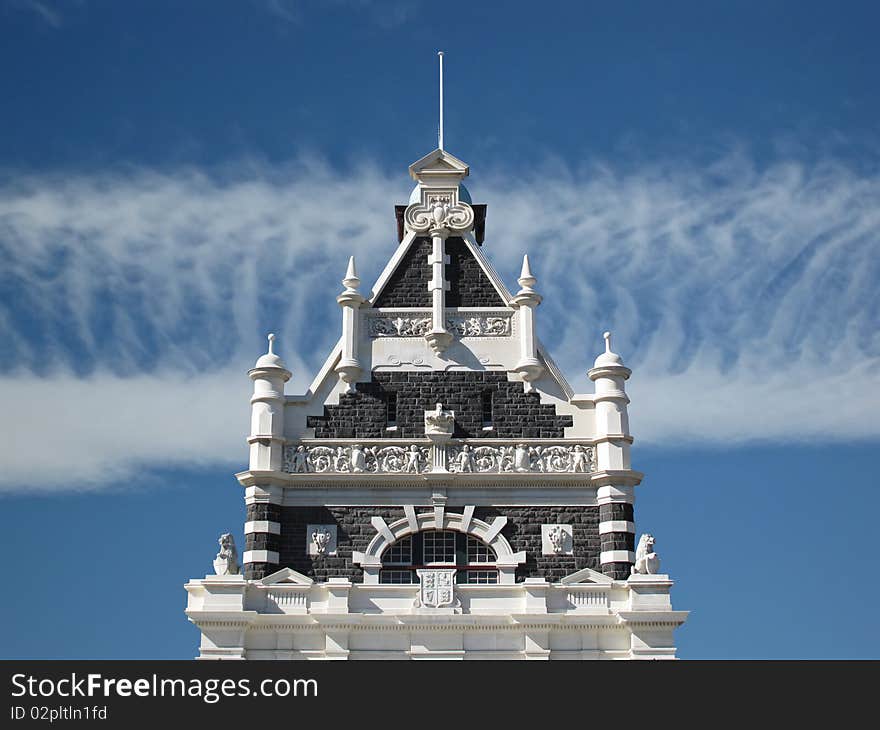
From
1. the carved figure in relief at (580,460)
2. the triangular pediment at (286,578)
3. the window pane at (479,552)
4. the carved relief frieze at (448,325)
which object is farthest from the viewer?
the carved relief frieze at (448,325)

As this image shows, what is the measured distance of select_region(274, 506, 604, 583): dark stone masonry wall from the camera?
122 feet

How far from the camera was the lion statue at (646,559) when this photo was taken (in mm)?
35844

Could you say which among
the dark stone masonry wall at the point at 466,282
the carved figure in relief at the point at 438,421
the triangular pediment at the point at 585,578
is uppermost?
the dark stone masonry wall at the point at 466,282

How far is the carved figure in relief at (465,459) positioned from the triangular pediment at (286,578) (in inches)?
216

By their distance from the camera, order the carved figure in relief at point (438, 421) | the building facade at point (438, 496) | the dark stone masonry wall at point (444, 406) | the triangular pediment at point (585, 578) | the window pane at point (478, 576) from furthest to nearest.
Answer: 1. the dark stone masonry wall at point (444, 406)
2. the carved figure in relief at point (438, 421)
3. the window pane at point (478, 576)
4. the triangular pediment at point (585, 578)
5. the building facade at point (438, 496)

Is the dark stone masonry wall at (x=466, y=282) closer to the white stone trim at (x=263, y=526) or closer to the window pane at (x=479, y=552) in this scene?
the window pane at (x=479, y=552)

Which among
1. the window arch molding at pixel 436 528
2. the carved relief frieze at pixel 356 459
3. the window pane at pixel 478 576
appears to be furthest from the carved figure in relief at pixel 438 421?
the window pane at pixel 478 576

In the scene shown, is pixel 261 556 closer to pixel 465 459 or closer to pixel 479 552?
pixel 479 552

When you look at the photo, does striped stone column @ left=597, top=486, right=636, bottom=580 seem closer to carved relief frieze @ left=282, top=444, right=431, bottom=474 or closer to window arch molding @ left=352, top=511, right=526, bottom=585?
window arch molding @ left=352, top=511, right=526, bottom=585
